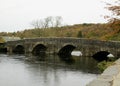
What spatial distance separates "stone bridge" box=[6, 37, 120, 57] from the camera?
4419cm

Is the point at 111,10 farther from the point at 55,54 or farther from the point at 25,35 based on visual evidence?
the point at 25,35

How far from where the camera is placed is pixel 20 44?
61.8 metres

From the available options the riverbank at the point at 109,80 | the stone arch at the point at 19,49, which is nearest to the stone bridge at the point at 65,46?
the stone arch at the point at 19,49

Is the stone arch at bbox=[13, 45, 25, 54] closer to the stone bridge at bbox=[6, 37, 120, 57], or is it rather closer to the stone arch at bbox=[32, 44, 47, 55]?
the stone bridge at bbox=[6, 37, 120, 57]

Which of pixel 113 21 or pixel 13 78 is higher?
pixel 113 21

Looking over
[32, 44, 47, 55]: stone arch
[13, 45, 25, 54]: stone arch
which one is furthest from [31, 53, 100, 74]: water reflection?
[13, 45, 25, 54]: stone arch

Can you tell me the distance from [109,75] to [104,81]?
1667 millimetres

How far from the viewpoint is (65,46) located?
174ft

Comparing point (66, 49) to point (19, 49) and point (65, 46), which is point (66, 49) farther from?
point (19, 49)

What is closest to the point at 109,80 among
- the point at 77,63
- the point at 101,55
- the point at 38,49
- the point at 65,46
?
the point at 77,63

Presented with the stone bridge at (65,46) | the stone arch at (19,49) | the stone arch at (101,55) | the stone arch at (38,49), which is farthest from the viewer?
the stone arch at (19,49)

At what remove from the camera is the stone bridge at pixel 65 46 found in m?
44.2

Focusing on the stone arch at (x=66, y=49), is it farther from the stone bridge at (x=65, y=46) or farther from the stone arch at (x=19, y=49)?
the stone arch at (x=19, y=49)

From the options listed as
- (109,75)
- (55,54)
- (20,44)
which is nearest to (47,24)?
(20,44)
